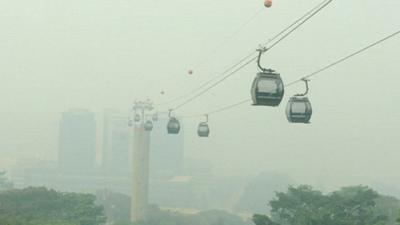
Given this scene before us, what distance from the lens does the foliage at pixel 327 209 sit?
41.1m

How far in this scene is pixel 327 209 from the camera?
1892 inches

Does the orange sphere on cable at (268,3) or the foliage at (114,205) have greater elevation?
the orange sphere on cable at (268,3)

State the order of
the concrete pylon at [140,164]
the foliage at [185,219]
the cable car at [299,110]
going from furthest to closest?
1. the concrete pylon at [140,164]
2. the foliage at [185,219]
3. the cable car at [299,110]

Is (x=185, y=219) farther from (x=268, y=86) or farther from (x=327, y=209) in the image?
(x=268, y=86)

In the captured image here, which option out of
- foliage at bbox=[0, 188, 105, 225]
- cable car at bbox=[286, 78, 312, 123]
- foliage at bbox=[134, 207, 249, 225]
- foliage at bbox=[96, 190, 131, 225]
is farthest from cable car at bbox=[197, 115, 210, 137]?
foliage at bbox=[96, 190, 131, 225]

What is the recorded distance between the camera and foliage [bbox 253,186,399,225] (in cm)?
4112

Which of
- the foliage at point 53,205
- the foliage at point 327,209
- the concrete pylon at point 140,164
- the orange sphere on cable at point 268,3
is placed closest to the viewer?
the orange sphere on cable at point 268,3

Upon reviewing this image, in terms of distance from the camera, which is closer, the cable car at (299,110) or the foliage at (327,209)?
the cable car at (299,110)

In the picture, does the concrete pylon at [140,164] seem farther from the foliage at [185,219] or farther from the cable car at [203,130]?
the cable car at [203,130]

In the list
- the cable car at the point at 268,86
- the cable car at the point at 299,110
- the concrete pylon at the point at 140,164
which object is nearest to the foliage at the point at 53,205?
the cable car at the point at 299,110

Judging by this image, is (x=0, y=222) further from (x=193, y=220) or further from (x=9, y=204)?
(x=193, y=220)

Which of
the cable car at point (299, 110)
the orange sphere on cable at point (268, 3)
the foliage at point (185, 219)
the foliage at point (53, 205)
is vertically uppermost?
the orange sphere on cable at point (268, 3)

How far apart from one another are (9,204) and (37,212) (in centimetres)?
282

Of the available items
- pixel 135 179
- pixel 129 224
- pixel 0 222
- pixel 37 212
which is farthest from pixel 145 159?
pixel 0 222
